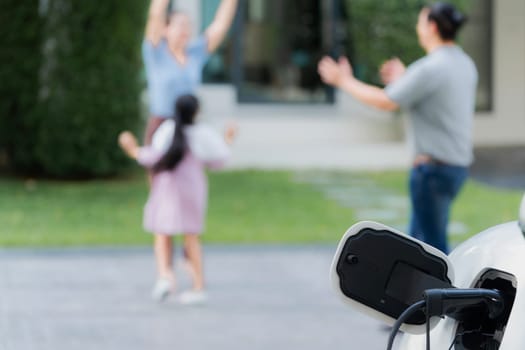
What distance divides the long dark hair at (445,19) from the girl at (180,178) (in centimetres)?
145

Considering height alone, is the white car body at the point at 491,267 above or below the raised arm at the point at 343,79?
above

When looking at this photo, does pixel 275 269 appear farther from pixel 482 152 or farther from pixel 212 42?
pixel 482 152

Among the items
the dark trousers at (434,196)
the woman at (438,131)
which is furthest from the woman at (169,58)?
the dark trousers at (434,196)

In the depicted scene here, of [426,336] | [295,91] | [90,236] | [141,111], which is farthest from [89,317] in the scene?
[295,91]

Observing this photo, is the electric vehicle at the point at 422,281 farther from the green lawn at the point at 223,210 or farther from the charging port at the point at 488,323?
the green lawn at the point at 223,210

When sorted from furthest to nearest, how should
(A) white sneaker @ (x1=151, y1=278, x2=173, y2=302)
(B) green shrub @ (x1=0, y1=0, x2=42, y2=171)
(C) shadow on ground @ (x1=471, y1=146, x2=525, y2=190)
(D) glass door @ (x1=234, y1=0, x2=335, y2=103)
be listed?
(D) glass door @ (x1=234, y1=0, x2=335, y2=103), (C) shadow on ground @ (x1=471, y1=146, x2=525, y2=190), (B) green shrub @ (x1=0, y1=0, x2=42, y2=171), (A) white sneaker @ (x1=151, y1=278, x2=173, y2=302)

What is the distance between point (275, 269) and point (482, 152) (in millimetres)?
8171

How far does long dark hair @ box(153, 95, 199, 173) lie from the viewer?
749 centimetres

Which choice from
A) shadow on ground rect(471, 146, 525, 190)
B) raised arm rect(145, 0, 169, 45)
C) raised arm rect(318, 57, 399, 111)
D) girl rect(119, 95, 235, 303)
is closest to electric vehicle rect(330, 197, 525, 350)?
raised arm rect(318, 57, 399, 111)

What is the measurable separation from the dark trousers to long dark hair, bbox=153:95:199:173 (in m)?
1.56

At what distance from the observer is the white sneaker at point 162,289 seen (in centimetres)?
773

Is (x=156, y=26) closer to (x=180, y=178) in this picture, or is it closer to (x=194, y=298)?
(x=180, y=178)

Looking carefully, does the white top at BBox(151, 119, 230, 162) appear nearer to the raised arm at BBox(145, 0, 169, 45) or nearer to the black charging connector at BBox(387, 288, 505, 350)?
the raised arm at BBox(145, 0, 169, 45)

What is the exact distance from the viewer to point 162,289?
7730mm
